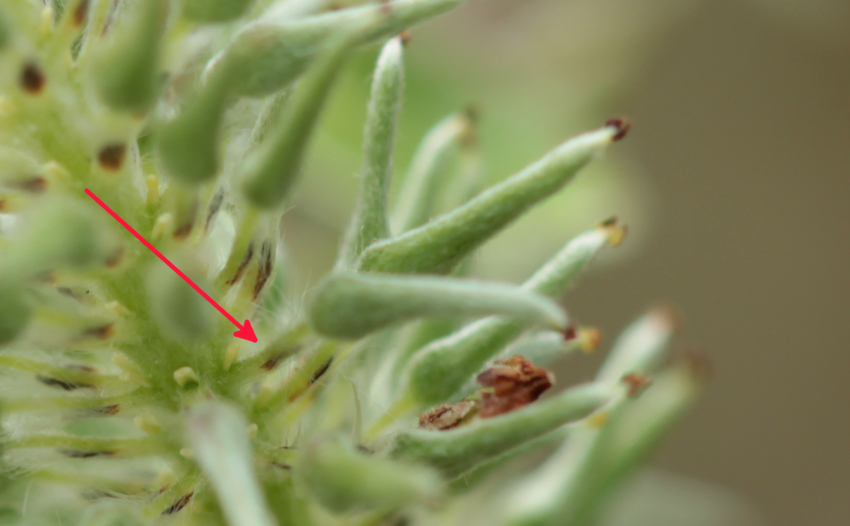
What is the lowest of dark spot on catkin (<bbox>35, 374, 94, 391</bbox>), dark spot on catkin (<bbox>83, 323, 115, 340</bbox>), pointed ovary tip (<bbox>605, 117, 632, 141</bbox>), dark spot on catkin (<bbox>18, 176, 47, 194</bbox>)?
pointed ovary tip (<bbox>605, 117, 632, 141</bbox>)

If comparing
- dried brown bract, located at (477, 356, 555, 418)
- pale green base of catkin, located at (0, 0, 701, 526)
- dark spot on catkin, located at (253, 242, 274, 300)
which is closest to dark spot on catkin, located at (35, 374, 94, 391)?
pale green base of catkin, located at (0, 0, 701, 526)

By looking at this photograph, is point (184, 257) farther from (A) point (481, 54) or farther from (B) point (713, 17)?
(B) point (713, 17)

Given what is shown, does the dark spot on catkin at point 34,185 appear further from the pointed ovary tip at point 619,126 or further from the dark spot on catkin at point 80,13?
the pointed ovary tip at point 619,126

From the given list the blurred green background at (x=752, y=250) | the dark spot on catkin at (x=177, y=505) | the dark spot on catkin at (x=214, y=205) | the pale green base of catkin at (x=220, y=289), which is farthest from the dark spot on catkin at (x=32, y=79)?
the blurred green background at (x=752, y=250)

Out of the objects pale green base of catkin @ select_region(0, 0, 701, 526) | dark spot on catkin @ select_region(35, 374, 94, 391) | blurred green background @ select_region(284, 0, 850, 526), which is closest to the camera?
pale green base of catkin @ select_region(0, 0, 701, 526)

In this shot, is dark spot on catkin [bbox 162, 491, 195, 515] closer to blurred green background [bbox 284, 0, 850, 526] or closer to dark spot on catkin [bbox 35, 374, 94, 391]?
dark spot on catkin [bbox 35, 374, 94, 391]

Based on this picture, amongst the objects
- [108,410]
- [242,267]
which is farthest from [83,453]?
[242,267]

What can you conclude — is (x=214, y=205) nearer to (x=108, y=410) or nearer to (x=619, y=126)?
(x=108, y=410)

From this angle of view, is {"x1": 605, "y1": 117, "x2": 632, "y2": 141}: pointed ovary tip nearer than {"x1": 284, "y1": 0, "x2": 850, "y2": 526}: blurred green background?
Yes
